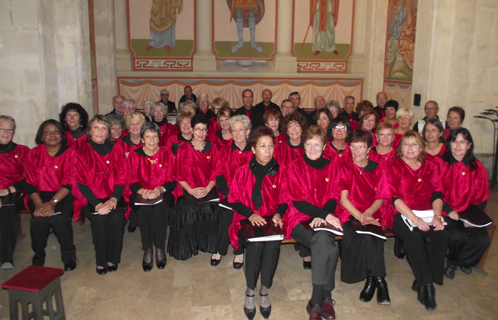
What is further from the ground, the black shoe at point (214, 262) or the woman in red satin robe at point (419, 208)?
the woman in red satin robe at point (419, 208)

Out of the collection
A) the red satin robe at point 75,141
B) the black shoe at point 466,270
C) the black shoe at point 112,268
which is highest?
the red satin robe at point 75,141

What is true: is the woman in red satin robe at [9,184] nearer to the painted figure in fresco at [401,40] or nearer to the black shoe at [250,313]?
the black shoe at [250,313]

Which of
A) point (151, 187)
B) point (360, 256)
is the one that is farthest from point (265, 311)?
point (151, 187)

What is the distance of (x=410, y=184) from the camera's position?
398 cm

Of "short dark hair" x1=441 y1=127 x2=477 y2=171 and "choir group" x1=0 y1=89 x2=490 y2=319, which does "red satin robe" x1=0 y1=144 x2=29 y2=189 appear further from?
"short dark hair" x1=441 y1=127 x2=477 y2=171

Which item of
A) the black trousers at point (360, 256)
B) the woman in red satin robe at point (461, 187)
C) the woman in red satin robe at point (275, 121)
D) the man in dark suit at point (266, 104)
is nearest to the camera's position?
the black trousers at point (360, 256)

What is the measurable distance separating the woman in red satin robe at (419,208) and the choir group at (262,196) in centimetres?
1

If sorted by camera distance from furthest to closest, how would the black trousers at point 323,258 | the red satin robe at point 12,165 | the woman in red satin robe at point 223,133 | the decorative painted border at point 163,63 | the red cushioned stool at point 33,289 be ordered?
the decorative painted border at point 163,63
the woman in red satin robe at point 223,133
the red satin robe at point 12,165
the black trousers at point 323,258
the red cushioned stool at point 33,289

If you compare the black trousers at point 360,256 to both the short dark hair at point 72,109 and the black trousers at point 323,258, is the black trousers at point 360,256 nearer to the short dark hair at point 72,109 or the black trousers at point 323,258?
the black trousers at point 323,258

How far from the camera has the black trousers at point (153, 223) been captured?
4273mm

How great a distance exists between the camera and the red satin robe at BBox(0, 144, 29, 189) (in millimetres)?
4484

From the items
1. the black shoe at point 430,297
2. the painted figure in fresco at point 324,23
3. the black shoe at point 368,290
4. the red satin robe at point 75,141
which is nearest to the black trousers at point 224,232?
the black shoe at point 368,290

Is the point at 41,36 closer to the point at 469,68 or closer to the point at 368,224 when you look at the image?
the point at 368,224

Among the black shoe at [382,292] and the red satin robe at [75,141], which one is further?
the red satin robe at [75,141]
